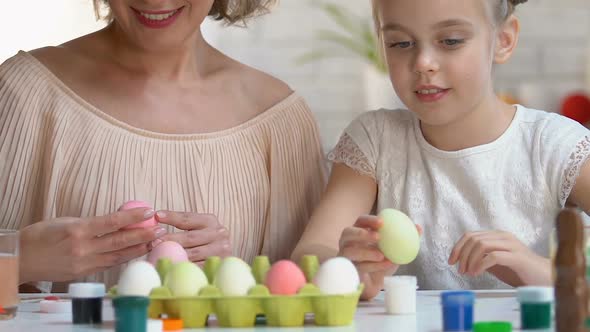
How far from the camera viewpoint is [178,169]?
6.63 ft

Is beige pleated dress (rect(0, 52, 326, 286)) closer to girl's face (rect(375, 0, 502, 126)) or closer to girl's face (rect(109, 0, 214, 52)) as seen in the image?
girl's face (rect(109, 0, 214, 52))

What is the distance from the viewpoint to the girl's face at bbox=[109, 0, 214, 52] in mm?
1878

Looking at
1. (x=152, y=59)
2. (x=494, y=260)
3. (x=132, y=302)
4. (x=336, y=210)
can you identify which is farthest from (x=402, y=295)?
(x=152, y=59)

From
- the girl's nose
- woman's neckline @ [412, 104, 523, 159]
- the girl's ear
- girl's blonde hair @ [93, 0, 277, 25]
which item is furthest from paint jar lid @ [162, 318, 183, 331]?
girl's blonde hair @ [93, 0, 277, 25]

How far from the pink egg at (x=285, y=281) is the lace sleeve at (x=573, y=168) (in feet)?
2.65

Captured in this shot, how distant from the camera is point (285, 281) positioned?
1.15m

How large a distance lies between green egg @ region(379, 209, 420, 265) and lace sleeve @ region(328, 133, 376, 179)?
0.54 meters

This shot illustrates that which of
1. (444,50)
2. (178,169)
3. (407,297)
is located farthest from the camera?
(178,169)

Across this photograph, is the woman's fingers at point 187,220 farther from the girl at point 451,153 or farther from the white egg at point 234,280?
the white egg at point 234,280

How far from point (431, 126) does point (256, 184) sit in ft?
1.27

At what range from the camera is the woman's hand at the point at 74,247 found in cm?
160

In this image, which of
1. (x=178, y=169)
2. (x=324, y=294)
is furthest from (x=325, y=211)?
(x=324, y=294)

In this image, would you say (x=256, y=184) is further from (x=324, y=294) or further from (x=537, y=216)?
(x=324, y=294)

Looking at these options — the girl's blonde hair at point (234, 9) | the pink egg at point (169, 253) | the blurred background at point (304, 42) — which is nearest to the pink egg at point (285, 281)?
the pink egg at point (169, 253)
